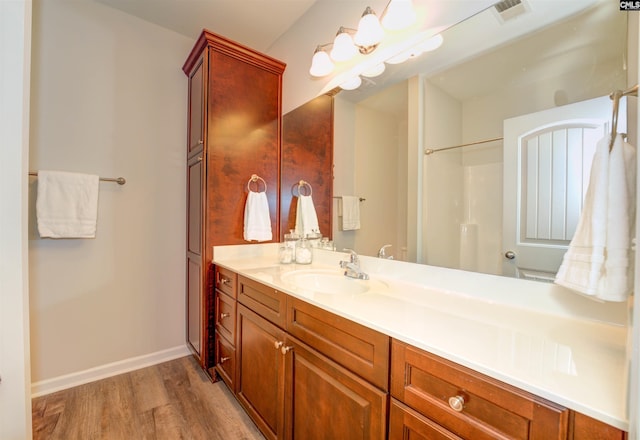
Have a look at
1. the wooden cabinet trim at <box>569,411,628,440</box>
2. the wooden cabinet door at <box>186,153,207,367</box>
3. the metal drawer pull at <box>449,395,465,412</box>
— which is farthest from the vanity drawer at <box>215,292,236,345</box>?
the wooden cabinet trim at <box>569,411,628,440</box>

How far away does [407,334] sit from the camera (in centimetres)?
73

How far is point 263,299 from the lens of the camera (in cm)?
131

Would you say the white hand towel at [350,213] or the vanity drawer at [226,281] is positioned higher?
the white hand towel at [350,213]

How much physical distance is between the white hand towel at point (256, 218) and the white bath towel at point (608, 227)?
1.63 metres

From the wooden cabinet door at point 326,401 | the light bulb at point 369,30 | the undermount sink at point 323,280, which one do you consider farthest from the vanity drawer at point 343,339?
the light bulb at point 369,30

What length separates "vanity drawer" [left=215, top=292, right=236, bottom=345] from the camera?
159 cm

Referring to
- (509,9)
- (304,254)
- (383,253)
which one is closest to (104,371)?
(304,254)

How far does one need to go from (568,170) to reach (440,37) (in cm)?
75

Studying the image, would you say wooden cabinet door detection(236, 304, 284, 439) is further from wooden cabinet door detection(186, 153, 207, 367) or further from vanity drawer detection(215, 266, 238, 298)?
wooden cabinet door detection(186, 153, 207, 367)

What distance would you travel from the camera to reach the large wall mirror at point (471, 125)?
85 cm

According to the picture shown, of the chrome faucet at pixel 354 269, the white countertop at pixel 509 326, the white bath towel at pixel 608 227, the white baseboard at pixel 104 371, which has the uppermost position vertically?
the white bath towel at pixel 608 227

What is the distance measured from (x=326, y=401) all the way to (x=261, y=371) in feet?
1.56

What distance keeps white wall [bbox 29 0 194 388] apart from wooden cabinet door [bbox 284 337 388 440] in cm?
151

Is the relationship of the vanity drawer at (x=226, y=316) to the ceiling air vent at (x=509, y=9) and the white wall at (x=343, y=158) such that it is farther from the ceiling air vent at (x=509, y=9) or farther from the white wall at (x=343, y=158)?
the ceiling air vent at (x=509, y=9)
